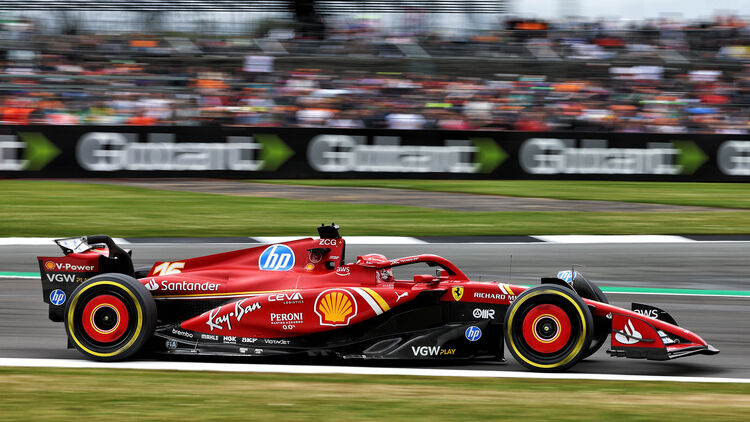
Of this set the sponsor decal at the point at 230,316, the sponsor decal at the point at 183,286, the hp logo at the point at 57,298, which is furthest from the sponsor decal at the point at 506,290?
the hp logo at the point at 57,298

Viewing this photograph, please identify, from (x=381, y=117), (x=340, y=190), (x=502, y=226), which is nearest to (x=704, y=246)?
(x=502, y=226)

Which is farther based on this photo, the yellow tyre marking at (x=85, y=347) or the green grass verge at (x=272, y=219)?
the green grass verge at (x=272, y=219)

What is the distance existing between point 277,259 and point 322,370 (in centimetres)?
83

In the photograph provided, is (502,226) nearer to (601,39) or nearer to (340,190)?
(340,190)

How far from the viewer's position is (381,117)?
765 inches

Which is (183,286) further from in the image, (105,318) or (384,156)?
(384,156)

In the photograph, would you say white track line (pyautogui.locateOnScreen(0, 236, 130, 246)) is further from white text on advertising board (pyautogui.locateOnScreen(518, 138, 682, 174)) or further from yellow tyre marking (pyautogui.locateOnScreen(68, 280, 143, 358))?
white text on advertising board (pyautogui.locateOnScreen(518, 138, 682, 174))

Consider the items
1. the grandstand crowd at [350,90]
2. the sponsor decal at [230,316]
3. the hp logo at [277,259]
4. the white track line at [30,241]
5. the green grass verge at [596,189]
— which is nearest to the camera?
the sponsor decal at [230,316]

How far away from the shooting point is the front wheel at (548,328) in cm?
545

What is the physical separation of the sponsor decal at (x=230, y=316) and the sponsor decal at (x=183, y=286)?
0.64ft

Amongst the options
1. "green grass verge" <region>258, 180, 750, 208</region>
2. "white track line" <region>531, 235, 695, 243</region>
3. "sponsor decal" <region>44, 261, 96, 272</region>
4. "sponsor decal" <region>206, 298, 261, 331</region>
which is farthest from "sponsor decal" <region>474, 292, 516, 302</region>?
"green grass verge" <region>258, 180, 750, 208</region>

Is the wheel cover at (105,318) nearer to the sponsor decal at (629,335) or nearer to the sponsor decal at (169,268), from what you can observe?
the sponsor decal at (169,268)

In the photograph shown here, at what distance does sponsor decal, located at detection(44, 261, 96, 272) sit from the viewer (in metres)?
6.10

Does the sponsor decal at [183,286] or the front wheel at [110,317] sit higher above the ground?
the sponsor decal at [183,286]
